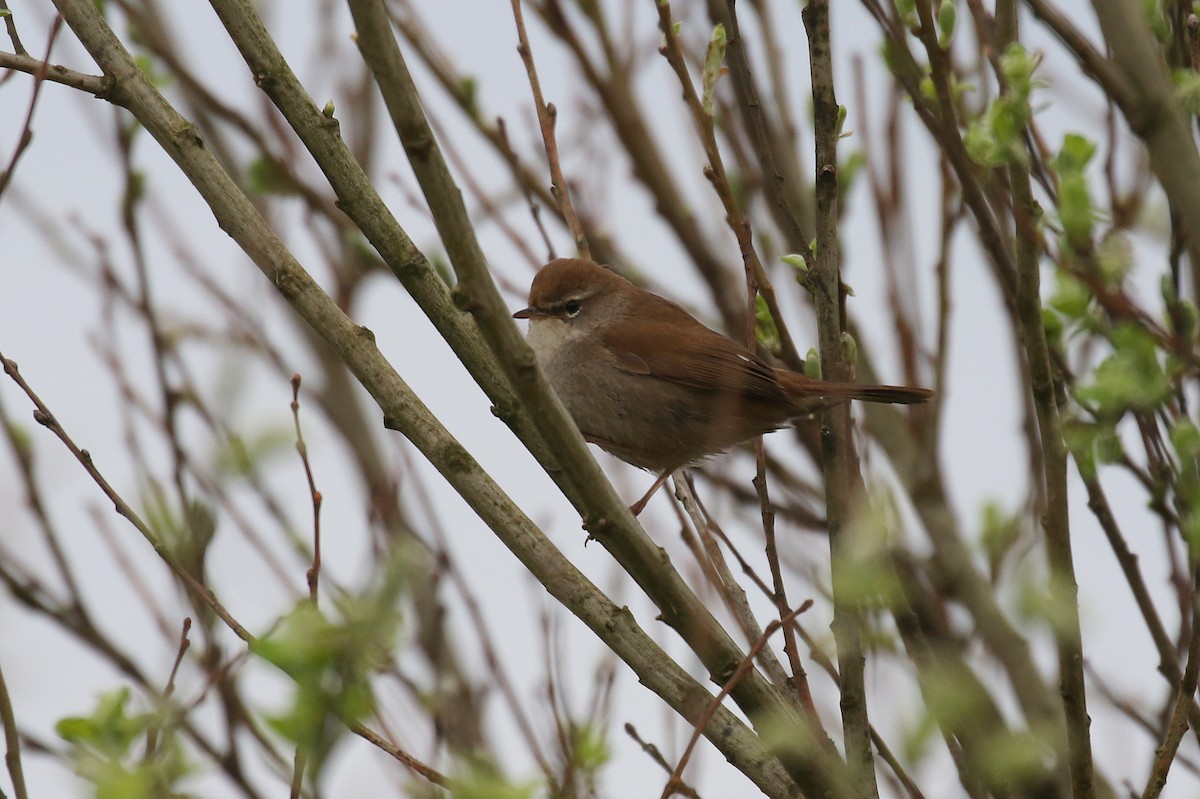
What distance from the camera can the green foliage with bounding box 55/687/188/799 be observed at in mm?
2119

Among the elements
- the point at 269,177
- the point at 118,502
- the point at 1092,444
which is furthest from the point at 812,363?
the point at 269,177

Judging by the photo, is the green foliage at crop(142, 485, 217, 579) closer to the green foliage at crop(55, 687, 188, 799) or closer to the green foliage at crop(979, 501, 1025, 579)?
the green foliage at crop(55, 687, 188, 799)

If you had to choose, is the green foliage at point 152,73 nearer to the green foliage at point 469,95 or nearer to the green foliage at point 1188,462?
the green foliage at point 469,95

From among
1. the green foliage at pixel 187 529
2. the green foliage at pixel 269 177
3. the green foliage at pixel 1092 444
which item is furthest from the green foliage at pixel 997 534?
the green foliage at pixel 269 177

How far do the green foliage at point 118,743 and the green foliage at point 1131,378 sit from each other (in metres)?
1.75

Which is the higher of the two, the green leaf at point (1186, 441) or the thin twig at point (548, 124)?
the thin twig at point (548, 124)

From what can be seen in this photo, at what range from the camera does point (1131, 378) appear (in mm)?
2271

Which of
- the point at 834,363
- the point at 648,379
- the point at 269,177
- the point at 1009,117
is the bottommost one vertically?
the point at 834,363

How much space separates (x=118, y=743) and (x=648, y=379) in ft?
8.79

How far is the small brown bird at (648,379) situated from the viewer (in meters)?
4.49

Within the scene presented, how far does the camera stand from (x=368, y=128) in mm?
7238

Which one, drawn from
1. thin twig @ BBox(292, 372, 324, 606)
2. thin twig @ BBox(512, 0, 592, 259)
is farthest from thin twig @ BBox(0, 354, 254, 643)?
thin twig @ BBox(512, 0, 592, 259)

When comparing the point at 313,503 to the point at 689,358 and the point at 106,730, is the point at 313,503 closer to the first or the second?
the point at 106,730

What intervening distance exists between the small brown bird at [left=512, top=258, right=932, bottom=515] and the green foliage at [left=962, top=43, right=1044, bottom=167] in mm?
1731
